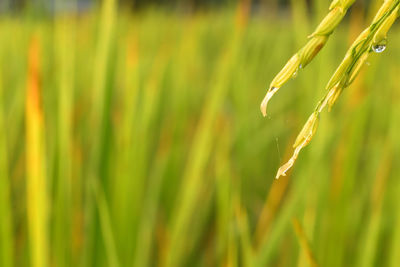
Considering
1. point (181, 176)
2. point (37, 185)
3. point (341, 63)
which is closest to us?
point (341, 63)

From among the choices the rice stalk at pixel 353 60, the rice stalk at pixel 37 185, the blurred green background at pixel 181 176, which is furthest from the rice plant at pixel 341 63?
the rice stalk at pixel 37 185

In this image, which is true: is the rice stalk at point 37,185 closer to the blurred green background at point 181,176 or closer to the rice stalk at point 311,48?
the blurred green background at point 181,176

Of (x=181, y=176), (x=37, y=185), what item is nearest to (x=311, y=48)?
(x=37, y=185)

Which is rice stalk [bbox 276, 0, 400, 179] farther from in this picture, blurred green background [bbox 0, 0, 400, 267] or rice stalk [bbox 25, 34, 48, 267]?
rice stalk [bbox 25, 34, 48, 267]


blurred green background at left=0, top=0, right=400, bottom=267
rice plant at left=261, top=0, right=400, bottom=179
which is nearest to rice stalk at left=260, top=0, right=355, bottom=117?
rice plant at left=261, top=0, right=400, bottom=179

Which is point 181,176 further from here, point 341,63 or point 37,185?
point 341,63

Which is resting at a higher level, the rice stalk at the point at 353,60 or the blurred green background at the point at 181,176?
the rice stalk at the point at 353,60

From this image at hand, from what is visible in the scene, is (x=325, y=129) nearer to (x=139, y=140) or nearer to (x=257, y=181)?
(x=139, y=140)

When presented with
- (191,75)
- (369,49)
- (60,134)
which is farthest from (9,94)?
(369,49)

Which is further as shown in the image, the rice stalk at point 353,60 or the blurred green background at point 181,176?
the blurred green background at point 181,176
